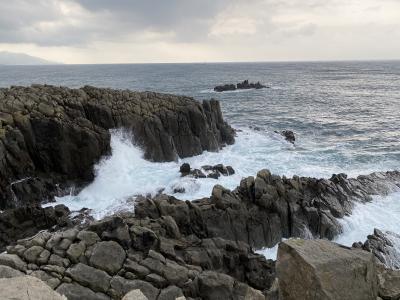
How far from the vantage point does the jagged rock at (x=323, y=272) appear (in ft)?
27.8

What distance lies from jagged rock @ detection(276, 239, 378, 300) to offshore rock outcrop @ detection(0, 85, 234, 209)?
27.3m

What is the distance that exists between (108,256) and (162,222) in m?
4.56

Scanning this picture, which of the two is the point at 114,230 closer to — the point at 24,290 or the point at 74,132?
the point at 24,290

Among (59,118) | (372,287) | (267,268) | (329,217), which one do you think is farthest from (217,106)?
(372,287)

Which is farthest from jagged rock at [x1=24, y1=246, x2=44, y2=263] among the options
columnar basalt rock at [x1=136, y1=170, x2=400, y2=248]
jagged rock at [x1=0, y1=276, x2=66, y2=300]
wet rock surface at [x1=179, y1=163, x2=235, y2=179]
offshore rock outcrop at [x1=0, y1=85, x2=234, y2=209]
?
wet rock surface at [x1=179, y1=163, x2=235, y2=179]

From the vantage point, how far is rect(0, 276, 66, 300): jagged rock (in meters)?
6.55

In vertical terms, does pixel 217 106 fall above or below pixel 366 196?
above

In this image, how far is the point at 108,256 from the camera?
59.6ft

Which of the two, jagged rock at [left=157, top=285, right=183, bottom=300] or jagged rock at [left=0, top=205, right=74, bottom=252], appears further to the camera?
jagged rock at [left=0, top=205, right=74, bottom=252]

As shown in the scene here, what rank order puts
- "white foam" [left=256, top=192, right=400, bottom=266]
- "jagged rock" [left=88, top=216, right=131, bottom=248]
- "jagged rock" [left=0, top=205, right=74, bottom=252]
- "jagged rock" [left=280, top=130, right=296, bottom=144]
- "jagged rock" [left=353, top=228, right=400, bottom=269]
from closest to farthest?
1. "jagged rock" [left=88, top=216, right=131, bottom=248]
2. "jagged rock" [left=353, top=228, right=400, bottom=269]
3. "jagged rock" [left=0, top=205, right=74, bottom=252]
4. "white foam" [left=256, top=192, right=400, bottom=266]
5. "jagged rock" [left=280, top=130, right=296, bottom=144]

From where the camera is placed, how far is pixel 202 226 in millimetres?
24906

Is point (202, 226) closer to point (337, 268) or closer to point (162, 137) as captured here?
point (337, 268)

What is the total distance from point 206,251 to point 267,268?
338 cm

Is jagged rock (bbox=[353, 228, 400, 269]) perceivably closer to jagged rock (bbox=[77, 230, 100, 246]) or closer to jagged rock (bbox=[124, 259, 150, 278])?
jagged rock (bbox=[124, 259, 150, 278])
